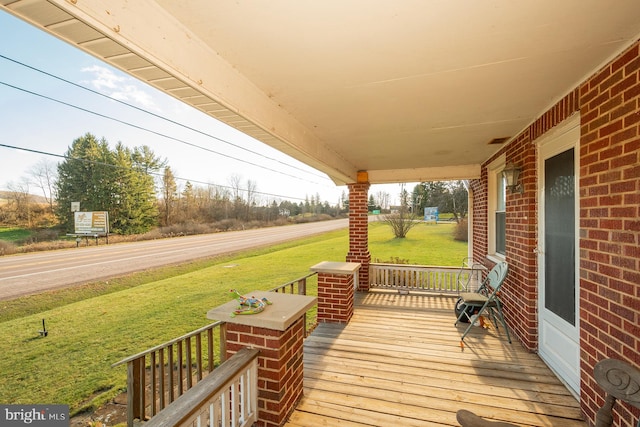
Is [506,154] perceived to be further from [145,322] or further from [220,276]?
[220,276]

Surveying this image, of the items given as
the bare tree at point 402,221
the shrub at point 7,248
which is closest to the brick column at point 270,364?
the bare tree at point 402,221

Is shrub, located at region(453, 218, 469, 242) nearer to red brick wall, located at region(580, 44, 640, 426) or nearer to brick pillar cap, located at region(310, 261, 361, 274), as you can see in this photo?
brick pillar cap, located at region(310, 261, 361, 274)

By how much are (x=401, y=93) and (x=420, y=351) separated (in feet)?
9.65

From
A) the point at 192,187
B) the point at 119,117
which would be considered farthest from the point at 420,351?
the point at 192,187

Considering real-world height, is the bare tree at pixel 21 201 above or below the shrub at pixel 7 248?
above

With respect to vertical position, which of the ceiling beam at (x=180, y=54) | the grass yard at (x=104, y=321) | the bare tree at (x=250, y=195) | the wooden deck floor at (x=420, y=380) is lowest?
the grass yard at (x=104, y=321)

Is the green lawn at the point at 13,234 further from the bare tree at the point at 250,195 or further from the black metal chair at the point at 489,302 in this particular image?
the black metal chair at the point at 489,302

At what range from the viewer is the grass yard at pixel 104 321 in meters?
4.35

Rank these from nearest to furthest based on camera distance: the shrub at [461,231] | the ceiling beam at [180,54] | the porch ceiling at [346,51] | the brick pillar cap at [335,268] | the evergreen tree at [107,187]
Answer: the ceiling beam at [180,54] < the porch ceiling at [346,51] < the brick pillar cap at [335,268] < the shrub at [461,231] < the evergreen tree at [107,187]

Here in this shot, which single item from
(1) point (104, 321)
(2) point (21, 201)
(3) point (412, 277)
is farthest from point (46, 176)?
(3) point (412, 277)

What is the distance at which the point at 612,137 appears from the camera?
1.72m

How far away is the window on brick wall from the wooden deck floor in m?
1.64

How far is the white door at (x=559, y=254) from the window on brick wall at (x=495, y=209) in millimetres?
1751

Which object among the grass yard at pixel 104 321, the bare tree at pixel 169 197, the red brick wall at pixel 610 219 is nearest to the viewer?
the red brick wall at pixel 610 219
